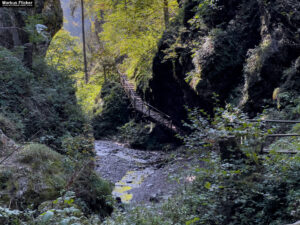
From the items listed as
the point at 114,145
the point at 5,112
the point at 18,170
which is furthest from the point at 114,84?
the point at 18,170

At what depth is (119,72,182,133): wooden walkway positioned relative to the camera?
13108mm

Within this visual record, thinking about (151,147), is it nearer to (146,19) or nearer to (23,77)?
(146,19)

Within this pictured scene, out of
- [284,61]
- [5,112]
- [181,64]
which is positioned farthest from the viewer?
[181,64]

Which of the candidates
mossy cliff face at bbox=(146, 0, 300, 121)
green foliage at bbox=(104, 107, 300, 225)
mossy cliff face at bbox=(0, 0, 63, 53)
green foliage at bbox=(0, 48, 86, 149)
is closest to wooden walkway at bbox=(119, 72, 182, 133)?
mossy cliff face at bbox=(146, 0, 300, 121)

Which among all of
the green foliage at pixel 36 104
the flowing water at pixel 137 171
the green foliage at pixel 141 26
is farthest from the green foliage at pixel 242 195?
the green foliage at pixel 141 26

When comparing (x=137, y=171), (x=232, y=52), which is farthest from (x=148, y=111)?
(x=232, y=52)

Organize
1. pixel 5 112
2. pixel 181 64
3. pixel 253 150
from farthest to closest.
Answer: pixel 181 64 → pixel 5 112 → pixel 253 150

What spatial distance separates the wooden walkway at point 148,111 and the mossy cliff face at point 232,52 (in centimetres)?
92

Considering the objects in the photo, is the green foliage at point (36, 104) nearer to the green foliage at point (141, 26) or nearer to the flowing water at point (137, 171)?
the flowing water at point (137, 171)

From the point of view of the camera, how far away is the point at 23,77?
710 cm

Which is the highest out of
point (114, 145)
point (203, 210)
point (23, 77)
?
point (23, 77)

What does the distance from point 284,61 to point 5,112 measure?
27.5 ft

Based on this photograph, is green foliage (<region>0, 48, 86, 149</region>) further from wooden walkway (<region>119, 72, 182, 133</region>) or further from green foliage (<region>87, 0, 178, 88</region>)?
green foliage (<region>87, 0, 178, 88</region>)

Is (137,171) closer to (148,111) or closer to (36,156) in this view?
(148,111)
